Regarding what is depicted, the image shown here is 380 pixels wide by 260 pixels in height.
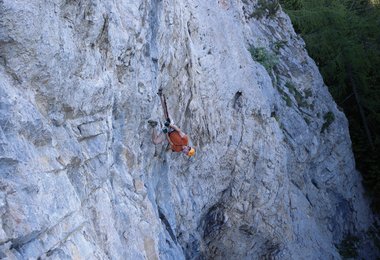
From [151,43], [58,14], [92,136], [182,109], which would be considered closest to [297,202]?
[182,109]

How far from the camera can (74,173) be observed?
5598 mm

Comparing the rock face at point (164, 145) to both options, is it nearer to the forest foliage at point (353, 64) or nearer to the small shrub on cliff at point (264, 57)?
the small shrub on cliff at point (264, 57)

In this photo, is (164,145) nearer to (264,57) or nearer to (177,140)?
(177,140)

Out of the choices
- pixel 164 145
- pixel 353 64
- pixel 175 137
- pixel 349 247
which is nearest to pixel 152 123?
pixel 175 137

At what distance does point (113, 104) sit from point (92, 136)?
0.77m

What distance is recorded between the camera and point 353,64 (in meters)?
19.5

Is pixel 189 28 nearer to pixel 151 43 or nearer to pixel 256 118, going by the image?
pixel 151 43

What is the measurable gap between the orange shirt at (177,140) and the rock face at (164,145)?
0.31 metres

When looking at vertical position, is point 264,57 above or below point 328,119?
above

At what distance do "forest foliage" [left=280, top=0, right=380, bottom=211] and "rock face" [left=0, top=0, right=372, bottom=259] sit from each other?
9.58ft

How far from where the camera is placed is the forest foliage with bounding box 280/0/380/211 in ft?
64.1

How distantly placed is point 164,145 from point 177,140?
1.03 feet

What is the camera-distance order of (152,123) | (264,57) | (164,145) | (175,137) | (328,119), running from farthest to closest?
(328,119)
(264,57)
(164,145)
(175,137)
(152,123)

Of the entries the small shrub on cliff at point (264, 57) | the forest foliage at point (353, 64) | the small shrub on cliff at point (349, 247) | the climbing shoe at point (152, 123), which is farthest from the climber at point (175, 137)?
the forest foliage at point (353, 64)
